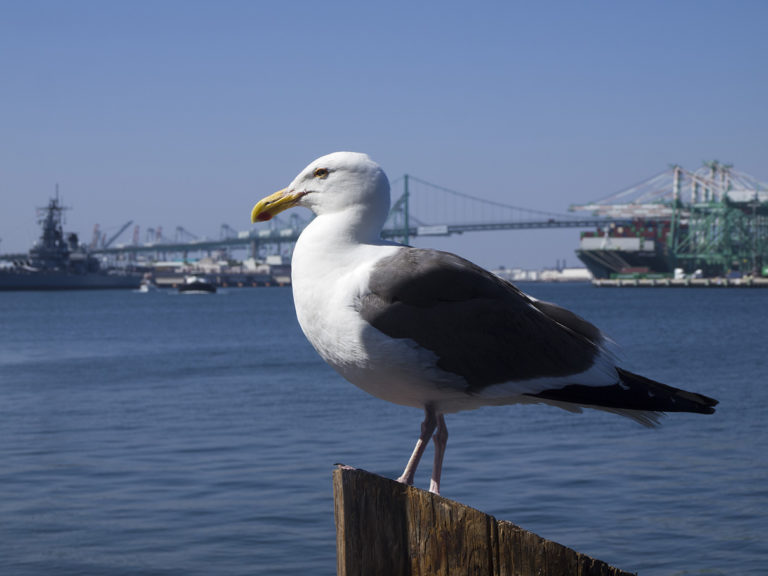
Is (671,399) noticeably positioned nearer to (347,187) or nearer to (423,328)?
(423,328)

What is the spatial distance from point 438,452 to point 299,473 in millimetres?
8285

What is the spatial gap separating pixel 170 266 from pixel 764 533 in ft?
548

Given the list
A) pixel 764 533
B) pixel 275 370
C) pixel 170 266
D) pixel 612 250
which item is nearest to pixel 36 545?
pixel 764 533

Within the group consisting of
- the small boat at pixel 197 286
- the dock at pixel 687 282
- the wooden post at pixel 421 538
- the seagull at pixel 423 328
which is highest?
the seagull at pixel 423 328

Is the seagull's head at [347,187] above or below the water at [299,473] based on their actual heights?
above

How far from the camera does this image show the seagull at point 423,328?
3.04 meters

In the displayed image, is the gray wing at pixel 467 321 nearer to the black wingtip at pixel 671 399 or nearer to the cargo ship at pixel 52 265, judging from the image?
the black wingtip at pixel 671 399

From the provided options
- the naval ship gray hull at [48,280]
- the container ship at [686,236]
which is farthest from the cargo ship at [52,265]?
the container ship at [686,236]

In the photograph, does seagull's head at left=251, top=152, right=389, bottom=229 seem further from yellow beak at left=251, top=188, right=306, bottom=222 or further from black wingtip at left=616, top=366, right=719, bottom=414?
black wingtip at left=616, top=366, right=719, bottom=414

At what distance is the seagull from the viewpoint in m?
3.04

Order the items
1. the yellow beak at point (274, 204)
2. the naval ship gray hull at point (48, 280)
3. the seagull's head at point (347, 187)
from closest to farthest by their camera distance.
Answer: the seagull's head at point (347, 187), the yellow beak at point (274, 204), the naval ship gray hull at point (48, 280)

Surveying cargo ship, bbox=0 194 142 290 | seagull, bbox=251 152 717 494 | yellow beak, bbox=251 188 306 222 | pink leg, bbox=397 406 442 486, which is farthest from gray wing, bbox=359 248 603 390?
cargo ship, bbox=0 194 142 290

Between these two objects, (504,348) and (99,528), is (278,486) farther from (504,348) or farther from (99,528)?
(504,348)

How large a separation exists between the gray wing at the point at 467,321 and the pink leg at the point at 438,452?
0.19 metres
